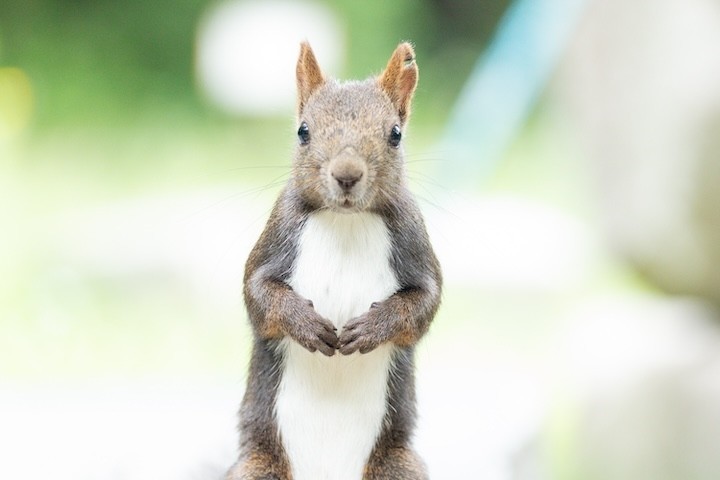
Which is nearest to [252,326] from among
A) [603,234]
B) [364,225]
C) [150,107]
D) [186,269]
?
[364,225]

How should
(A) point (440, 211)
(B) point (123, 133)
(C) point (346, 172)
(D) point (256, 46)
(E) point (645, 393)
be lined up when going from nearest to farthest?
(C) point (346, 172)
(A) point (440, 211)
(E) point (645, 393)
(D) point (256, 46)
(B) point (123, 133)

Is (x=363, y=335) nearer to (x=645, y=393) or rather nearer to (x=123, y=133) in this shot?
(x=645, y=393)

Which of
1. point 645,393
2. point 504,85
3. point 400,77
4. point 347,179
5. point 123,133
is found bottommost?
point 645,393

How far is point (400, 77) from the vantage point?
148 cm

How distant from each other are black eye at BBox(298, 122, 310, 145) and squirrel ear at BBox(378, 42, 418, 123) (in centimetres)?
13

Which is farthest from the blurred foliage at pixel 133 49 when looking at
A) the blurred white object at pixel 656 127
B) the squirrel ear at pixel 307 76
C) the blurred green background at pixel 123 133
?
the squirrel ear at pixel 307 76

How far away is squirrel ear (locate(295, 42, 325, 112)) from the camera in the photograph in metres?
1.50

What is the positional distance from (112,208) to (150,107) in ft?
1.34

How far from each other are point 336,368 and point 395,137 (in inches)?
14.2

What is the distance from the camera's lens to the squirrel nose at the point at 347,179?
52.9 inches

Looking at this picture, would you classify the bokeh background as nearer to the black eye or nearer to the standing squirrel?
the standing squirrel

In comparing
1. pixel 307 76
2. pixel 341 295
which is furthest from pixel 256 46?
pixel 341 295

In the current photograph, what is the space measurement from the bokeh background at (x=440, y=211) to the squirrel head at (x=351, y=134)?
999mm

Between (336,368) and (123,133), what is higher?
(336,368)
